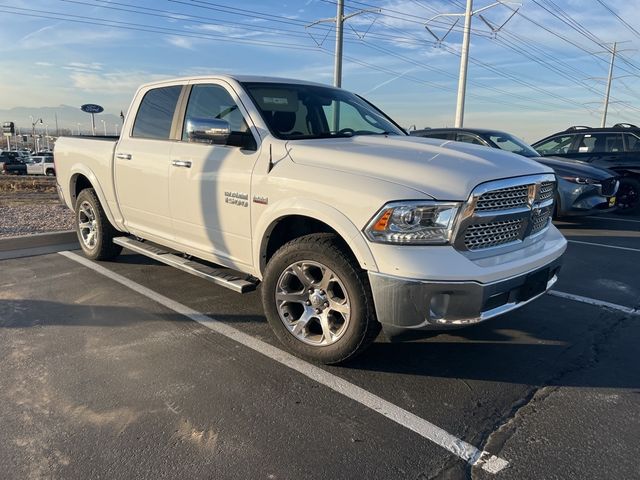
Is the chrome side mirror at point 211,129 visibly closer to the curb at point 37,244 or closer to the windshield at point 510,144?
the curb at point 37,244

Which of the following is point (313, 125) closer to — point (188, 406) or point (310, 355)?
point (310, 355)

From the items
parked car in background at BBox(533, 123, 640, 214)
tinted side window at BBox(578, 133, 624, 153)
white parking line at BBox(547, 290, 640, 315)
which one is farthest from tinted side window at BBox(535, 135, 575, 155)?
white parking line at BBox(547, 290, 640, 315)

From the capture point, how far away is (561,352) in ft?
12.6

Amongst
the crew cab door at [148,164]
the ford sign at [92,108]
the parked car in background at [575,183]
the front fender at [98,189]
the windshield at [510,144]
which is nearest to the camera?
the crew cab door at [148,164]

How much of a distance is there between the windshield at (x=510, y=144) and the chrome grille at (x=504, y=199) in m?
6.13

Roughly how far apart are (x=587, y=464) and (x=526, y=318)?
2.07 metres

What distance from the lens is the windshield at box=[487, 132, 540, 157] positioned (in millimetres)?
9188

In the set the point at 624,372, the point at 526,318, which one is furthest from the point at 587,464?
the point at 526,318

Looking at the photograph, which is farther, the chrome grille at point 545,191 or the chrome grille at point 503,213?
the chrome grille at point 545,191

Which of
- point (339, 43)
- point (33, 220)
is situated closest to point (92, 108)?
point (339, 43)

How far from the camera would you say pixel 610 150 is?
11125mm

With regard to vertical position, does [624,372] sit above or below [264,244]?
below

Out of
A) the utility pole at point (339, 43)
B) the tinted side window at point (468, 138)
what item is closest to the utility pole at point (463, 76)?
the utility pole at point (339, 43)

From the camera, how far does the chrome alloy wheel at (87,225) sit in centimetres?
609
